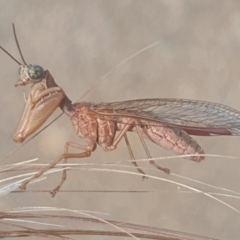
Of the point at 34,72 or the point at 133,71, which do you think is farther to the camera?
the point at 133,71

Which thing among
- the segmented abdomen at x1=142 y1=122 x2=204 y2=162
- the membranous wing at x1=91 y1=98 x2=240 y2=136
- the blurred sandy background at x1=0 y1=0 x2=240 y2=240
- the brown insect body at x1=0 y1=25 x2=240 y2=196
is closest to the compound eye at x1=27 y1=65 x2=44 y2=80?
the brown insect body at x1=0 y1=25 x2=240 y2=196

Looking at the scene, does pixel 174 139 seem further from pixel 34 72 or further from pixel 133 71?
pixel 133 71

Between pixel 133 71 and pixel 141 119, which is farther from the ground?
pixel 133 71

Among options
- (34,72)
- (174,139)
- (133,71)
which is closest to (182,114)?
(174,139)

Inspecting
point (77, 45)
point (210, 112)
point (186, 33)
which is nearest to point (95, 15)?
point (77, 45)

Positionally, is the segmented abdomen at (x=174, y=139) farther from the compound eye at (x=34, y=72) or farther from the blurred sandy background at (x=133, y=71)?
the blurred sandy background at (x=133, y=71)

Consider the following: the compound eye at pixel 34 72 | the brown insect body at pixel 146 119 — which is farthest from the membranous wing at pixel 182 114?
the compound eye at pixel 34 72

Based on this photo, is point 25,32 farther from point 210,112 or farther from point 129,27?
point 210,112
